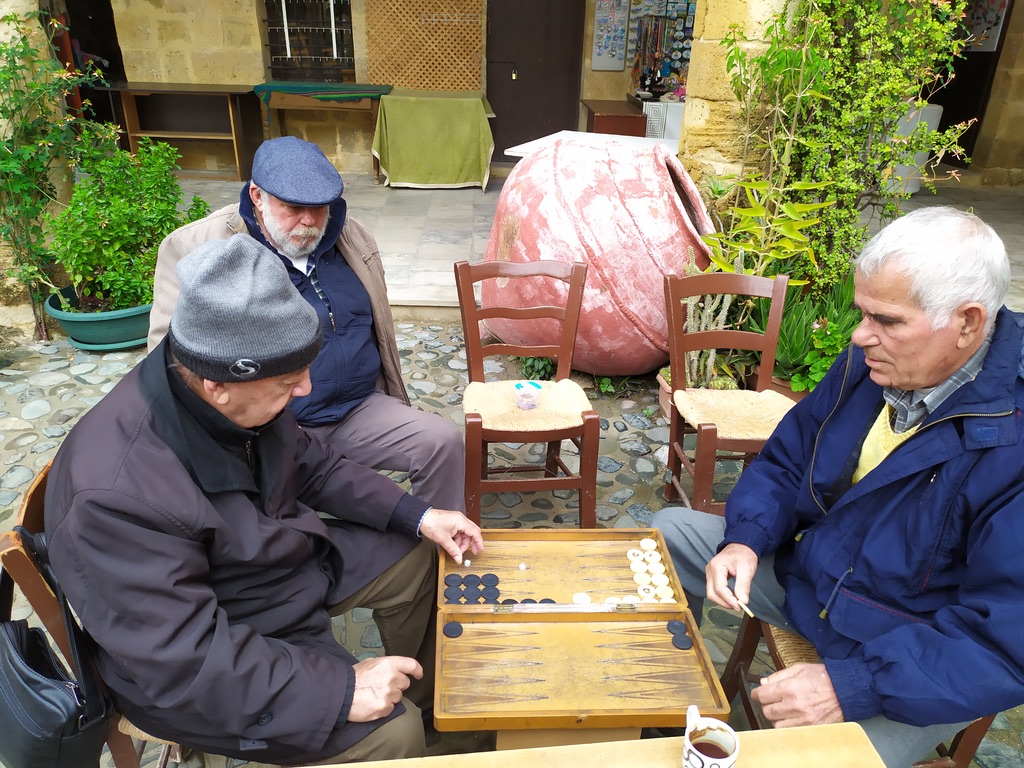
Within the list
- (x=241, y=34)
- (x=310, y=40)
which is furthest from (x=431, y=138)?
(x=241, y=34)

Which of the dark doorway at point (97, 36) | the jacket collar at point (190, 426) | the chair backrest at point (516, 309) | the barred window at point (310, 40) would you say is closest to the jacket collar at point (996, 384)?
the jacket collar at point (190, 426)

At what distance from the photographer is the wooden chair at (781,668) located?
192 centimetres

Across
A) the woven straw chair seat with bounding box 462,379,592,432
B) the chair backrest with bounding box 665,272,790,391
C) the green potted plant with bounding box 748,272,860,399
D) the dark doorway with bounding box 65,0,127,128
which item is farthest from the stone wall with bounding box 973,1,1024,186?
the dark doorway with bounding box 65,0,127,128

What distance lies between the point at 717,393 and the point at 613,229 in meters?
1.23

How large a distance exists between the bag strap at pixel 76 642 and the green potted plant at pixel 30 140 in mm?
3664

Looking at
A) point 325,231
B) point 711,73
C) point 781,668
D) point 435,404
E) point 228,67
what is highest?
point 711,73

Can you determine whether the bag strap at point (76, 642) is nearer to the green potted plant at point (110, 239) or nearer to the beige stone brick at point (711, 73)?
the green potted plant at point (110, 239)

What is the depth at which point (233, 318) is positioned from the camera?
58.6 inches

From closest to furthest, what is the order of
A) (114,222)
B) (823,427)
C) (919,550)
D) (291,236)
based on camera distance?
(919,550) → (823,427) → (291,236) → (114,222)

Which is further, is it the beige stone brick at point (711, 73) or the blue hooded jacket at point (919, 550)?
the beige stone brick at point (711, 73)

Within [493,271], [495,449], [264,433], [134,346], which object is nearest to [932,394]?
[264,433]

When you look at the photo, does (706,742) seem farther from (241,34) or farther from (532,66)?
(241,34)

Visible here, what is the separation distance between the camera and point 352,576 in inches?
81.9

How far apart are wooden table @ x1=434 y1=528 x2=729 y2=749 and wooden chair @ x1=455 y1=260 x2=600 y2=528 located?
35.8 inches
